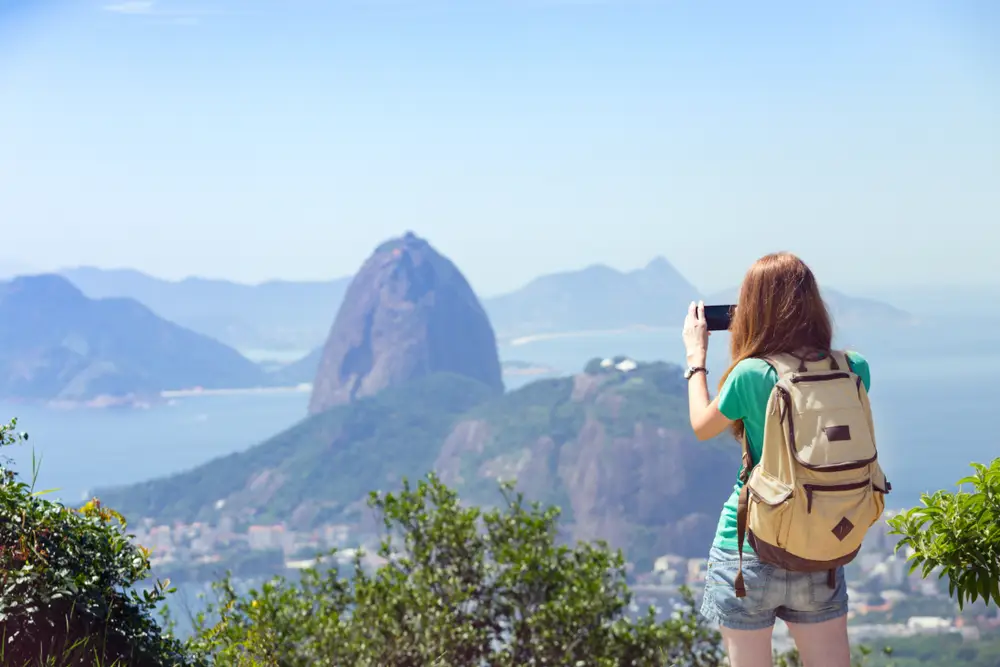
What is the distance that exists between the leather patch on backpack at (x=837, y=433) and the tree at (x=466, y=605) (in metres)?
2.56

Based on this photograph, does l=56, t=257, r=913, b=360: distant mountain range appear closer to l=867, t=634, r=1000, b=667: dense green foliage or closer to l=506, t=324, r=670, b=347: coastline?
l=506, t=324, r=670, b=347: coastline

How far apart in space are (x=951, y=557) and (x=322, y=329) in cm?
19508

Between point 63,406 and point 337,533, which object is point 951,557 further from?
point 63,406

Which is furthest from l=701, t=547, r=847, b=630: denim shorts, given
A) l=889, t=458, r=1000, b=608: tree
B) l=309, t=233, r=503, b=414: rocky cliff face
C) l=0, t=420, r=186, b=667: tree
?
l=309, t=233, r=503, b=414: rocky cliff face

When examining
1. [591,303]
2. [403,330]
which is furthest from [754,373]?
[591,303]

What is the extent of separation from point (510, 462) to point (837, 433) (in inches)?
3949

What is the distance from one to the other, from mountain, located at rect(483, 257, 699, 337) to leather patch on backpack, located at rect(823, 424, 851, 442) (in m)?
177

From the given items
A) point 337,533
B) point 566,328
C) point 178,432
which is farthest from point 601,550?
point 566,328

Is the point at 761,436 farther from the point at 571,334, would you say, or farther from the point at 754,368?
the point at 571,334

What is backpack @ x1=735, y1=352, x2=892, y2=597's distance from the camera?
1.93 m

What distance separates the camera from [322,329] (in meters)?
194

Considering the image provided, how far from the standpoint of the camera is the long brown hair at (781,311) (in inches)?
80.1

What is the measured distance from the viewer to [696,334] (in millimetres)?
2207

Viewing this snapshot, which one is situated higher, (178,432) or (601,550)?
(601,550)
